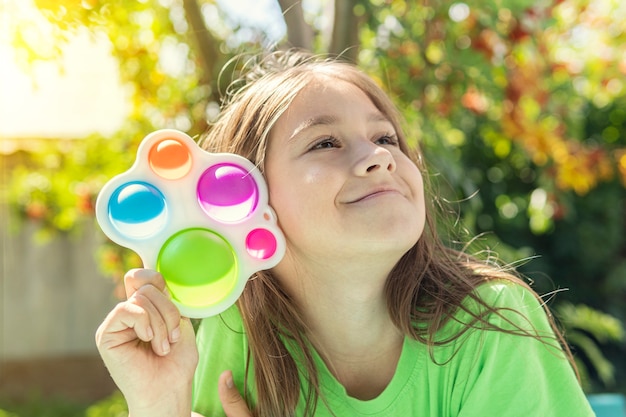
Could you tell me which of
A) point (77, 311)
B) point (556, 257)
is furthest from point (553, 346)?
point (77, 311)

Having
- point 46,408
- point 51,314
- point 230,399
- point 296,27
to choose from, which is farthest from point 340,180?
point 51,314

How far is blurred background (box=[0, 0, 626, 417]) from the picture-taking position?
2203 millimetres

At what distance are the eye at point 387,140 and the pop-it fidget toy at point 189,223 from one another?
320mm

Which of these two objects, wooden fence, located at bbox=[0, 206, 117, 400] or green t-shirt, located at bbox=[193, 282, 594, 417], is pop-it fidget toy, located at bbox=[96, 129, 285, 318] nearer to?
green t-shirt, located at bbox=[193, 282, 594, 417]

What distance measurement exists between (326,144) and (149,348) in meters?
0.51

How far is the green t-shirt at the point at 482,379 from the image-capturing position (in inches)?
57.9

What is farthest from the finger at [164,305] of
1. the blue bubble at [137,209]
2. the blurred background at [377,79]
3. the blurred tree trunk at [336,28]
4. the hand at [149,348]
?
the blurred tree trunk at [336,28]

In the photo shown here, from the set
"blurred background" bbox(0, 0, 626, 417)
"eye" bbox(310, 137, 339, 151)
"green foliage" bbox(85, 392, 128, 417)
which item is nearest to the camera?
"eye" bbox(310, 137, 339, 151)

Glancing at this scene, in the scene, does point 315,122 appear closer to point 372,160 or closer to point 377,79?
point 372,160

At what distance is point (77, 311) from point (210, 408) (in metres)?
2.78

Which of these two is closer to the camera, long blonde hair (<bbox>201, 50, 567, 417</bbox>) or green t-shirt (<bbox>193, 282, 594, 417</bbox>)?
green t-shirt (<bbox>193, 282, 594, 417</bbox>)

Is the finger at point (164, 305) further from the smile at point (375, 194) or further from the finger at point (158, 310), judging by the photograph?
the smile at point (375, 194)

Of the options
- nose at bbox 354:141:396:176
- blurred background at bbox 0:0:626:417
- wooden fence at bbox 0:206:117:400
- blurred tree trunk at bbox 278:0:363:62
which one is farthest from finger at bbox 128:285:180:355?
wooden fence at bbox 0:206:117:400

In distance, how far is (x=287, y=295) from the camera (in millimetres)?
1755
